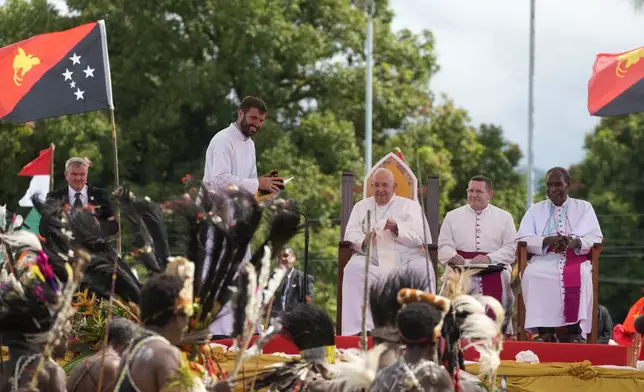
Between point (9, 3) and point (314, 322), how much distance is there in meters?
25.1

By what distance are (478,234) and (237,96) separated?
18406mm

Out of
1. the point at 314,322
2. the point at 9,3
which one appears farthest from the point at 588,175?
the point at 314,322

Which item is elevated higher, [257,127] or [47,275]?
[257,127]

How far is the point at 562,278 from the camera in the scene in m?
12.8

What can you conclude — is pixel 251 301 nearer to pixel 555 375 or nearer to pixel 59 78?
pixel 555 375

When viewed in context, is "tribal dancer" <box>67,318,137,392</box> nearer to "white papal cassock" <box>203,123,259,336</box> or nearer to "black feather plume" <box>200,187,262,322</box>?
"black feather plume" <box>200,187,262,322</box>

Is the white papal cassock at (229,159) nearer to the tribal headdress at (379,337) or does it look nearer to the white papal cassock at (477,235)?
the white papal cassock at (477,235)

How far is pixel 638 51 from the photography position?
593 inches

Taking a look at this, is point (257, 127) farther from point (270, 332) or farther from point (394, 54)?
point (394, 54)

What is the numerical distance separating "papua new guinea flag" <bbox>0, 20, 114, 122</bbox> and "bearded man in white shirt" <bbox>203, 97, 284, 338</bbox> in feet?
6.44

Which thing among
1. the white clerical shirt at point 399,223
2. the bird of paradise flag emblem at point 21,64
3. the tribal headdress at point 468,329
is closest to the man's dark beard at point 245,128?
the white clerical shirt at point 399,223

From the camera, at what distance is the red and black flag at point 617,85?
48.7ft

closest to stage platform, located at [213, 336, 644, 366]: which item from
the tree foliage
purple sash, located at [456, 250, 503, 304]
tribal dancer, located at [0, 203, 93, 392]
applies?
purple sash, located at [456, 250, 503, 304]

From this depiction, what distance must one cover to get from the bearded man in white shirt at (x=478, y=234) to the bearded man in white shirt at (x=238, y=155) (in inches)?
88.3
